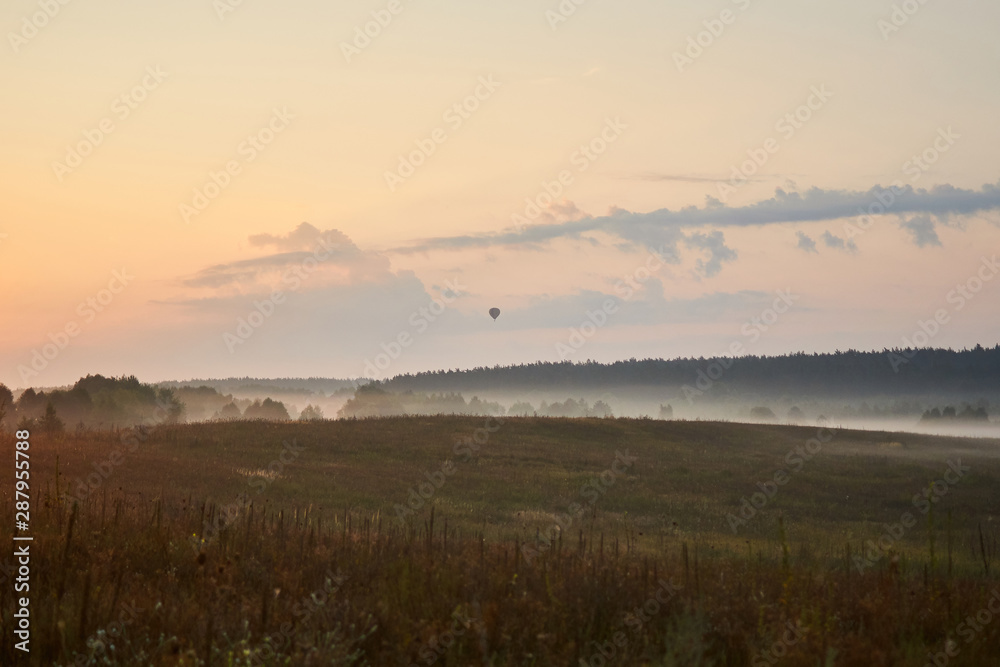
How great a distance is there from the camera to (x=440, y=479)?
3359 cm

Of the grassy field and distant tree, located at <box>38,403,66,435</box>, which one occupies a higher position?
distant tree, located at <box>38,403,66,435</box>

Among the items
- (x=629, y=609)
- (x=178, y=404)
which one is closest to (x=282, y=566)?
(x=629, y=609)

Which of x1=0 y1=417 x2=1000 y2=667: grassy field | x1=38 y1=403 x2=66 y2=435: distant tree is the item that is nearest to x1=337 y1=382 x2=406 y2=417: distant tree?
x1=38 y1=403 x2=66 y2=435: distant tree

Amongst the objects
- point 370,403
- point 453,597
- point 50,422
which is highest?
point 370,403

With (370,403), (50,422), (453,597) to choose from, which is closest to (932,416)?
(370,403)

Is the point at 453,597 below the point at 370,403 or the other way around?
below

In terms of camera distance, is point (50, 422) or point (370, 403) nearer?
point (50, 422)

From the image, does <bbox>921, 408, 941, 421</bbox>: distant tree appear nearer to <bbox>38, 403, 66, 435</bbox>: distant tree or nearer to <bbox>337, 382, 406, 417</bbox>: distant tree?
<bbox>337, 382, 406, 417</bbox>: distant tree

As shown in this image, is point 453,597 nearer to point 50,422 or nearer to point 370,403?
point 50,422

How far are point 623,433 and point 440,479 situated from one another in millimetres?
23136

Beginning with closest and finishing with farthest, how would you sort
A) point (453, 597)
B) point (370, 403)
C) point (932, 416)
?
point (453, 597) < point (932, 416) < point (370, 403)

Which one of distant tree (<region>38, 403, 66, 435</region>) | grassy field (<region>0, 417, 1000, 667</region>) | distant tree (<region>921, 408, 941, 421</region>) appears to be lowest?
grassy field (<region>0, 417, 1000, 667</region>)

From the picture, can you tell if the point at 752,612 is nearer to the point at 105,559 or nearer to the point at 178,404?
the point at 105,559

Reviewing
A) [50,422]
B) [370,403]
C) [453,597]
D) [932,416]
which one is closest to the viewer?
[453,597]
